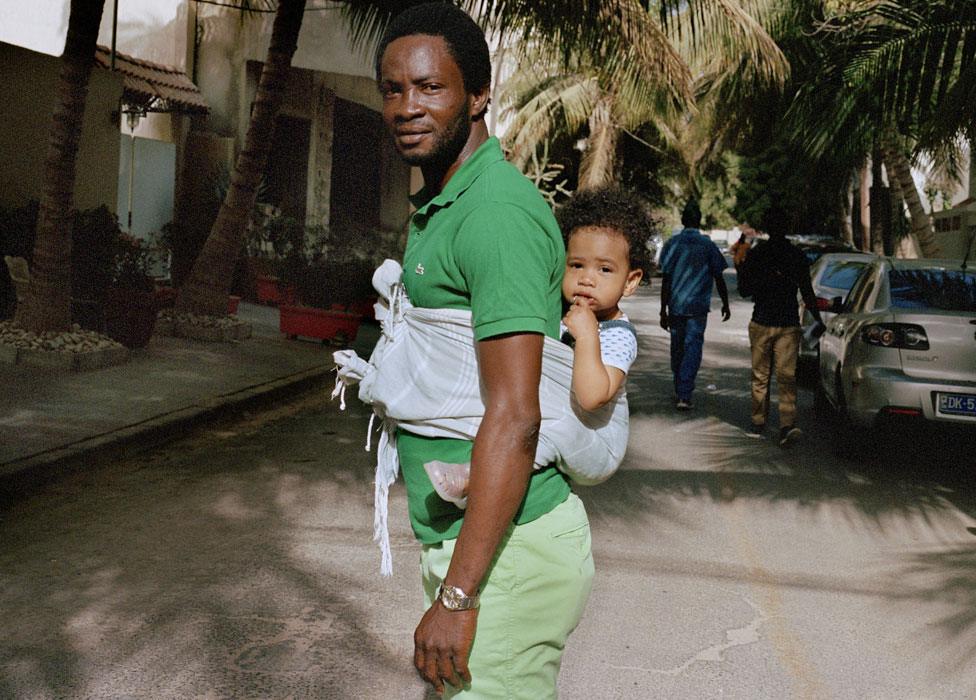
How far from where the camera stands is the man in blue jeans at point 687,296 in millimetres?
10258

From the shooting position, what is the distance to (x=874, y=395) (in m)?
7.97

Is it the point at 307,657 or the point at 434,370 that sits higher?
the point at 434,370

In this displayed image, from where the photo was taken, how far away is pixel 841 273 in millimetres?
13203

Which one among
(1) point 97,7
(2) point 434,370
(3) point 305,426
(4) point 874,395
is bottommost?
(3) point 305,426

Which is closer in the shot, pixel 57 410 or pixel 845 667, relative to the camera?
pixel 845 667

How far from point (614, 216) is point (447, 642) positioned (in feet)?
3.31

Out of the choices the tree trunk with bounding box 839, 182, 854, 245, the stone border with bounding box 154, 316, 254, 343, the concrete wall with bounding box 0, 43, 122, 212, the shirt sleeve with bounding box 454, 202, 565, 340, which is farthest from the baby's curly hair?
the tree trunk with bounding box 839, 182, 854, 245

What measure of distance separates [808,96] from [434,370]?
13306mm

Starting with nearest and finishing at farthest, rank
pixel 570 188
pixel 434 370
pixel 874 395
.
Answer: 1. pixel 434 370
2. pixel 874 395
3. pixel 570 188

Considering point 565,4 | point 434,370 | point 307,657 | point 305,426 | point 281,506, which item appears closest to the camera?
point 434,370

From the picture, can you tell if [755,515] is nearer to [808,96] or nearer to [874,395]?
[874,395]

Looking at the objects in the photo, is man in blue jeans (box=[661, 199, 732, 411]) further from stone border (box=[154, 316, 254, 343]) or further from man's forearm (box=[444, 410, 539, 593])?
man's forearm (box=[444, 410, 539, 593])

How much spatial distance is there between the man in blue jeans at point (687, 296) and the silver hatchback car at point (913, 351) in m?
1.75

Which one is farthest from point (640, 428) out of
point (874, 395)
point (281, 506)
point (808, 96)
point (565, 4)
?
point (808, 96)
